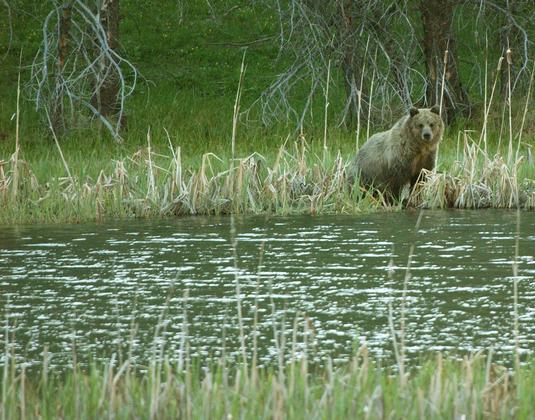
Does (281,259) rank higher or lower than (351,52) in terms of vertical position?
lower

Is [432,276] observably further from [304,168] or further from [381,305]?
[304,168]

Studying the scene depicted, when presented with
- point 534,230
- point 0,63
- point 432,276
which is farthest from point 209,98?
point 432,276

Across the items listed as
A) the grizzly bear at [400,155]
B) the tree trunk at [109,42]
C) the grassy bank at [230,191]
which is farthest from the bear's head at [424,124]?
the tree trunk at [109,42]

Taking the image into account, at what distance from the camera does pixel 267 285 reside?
880cm

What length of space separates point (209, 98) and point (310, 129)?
6.19 meters

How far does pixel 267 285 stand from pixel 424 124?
17.4 ft

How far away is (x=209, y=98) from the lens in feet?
82.8

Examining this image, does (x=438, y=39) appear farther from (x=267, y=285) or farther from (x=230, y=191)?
(x=267, y=285)

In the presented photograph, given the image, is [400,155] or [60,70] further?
[60,70]

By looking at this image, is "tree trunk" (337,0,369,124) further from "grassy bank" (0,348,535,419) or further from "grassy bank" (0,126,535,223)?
"grassy bank" (0,348,535,419)

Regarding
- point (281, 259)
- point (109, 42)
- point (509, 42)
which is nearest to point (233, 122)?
point (281, 259)

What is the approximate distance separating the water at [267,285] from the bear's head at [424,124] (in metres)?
1.14

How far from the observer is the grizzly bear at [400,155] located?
13656mm

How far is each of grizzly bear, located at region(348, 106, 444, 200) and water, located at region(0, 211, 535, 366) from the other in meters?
0.98
